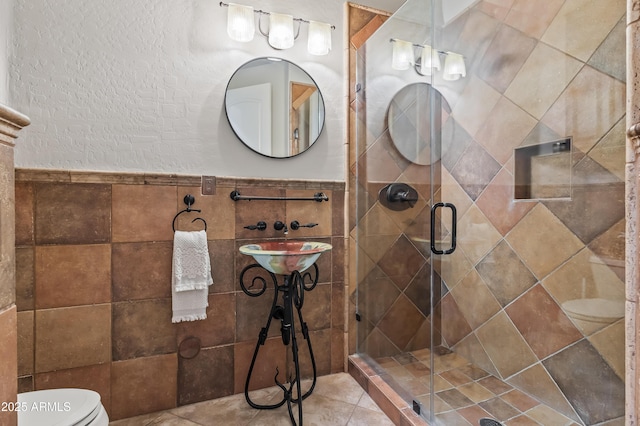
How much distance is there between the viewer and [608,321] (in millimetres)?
1382

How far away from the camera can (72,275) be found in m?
1.63

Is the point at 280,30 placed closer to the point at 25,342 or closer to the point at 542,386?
the point at 25,342

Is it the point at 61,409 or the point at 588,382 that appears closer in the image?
the point at 61,409

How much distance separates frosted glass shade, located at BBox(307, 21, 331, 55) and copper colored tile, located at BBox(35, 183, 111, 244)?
1510 mm

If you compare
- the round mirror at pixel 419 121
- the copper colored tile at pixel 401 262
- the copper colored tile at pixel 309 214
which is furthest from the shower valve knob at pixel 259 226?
the round mirror at pixel 419 121

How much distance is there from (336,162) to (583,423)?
191 cm

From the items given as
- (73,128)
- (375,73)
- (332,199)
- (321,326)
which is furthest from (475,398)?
(73,128)

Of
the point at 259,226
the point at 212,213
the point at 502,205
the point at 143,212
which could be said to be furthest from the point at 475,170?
the point at 143,212

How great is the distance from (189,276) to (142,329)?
40cm

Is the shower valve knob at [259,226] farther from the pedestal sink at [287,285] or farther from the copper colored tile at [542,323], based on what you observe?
the copper colored tile at [542,323]

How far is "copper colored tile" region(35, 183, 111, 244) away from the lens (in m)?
1.58

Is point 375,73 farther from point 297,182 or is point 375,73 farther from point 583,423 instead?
point 583,423

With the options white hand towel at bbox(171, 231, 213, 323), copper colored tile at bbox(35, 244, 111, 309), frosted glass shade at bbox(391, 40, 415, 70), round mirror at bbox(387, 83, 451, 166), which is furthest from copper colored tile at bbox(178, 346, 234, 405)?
frosted glass shade at bbox(391, 40, 415, 70)

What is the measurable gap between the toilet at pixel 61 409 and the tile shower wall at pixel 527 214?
153 centimetres
